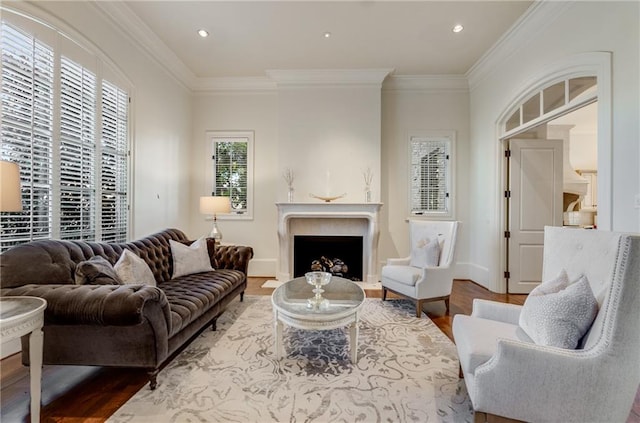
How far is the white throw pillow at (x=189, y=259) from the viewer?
10.2ft

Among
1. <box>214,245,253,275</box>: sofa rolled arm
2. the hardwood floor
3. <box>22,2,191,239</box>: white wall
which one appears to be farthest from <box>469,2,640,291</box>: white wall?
<box>22,2,191,239</box>: white wall

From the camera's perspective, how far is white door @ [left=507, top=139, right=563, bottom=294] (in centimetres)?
407

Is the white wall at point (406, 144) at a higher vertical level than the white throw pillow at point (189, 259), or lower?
higher

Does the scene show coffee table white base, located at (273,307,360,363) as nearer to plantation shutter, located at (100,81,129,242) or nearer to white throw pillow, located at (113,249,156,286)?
white throw pillow, located at (113,249,156,286)

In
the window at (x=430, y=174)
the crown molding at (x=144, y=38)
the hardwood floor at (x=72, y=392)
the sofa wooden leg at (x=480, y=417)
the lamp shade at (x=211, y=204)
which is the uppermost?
the crown molding at (x=144, y=38)

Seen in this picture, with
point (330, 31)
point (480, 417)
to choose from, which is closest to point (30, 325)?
point (480, 417)

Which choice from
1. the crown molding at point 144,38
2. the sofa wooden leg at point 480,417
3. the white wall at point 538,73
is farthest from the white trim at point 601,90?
the crown molding at point 144,38

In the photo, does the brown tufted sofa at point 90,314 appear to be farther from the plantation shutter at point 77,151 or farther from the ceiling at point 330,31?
the ceiling at point 330,31

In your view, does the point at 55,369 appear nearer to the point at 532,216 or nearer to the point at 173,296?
the point at 173,296

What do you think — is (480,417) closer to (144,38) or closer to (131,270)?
(131,270)

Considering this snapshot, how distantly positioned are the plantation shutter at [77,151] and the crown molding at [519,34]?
15.9 ft

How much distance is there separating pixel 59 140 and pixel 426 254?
4.00 metres

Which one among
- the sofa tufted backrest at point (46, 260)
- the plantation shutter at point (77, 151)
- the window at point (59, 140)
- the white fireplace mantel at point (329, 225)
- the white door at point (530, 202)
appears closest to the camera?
the sofa tufted backrest at point (46, 260)

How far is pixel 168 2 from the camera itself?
308 cm
